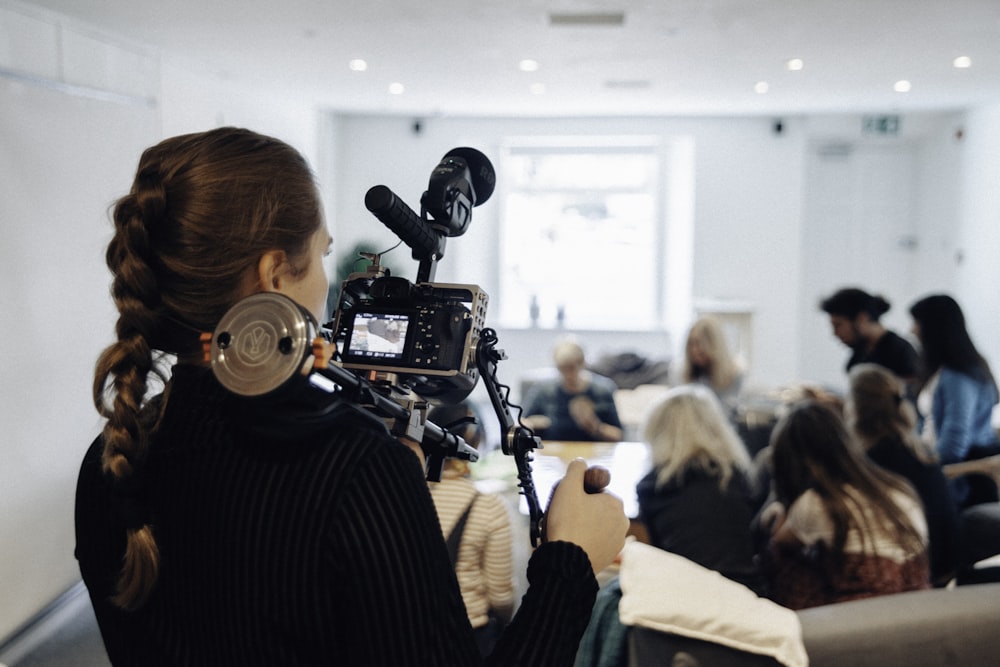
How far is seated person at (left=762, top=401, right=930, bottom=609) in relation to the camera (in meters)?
2.15

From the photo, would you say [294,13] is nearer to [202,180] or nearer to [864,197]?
[202,180]

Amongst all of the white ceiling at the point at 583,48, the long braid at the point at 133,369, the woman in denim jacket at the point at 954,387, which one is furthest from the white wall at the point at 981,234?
the long braid at the point at 133,369

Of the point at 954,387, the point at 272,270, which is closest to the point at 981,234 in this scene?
the point at 954,387

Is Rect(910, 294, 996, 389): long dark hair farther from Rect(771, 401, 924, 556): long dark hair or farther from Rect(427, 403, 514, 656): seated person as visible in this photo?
Rect(427, 403, 514, 656): seated person

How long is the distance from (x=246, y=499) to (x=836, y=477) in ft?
6.59

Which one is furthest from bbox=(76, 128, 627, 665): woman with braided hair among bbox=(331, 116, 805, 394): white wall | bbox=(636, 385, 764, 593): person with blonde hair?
bbox=(331, 116, 805, 394): white wall

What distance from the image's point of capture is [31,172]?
10.0 ft

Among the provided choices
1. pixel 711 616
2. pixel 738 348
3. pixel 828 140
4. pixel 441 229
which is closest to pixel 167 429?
pixel 441 229

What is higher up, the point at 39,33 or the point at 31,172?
the point at 39,33

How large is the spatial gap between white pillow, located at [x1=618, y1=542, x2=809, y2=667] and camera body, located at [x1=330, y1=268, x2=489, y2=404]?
37.1 inches

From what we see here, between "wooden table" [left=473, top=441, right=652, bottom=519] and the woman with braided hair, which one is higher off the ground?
the woman with braided hair

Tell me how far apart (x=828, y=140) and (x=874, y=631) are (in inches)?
256

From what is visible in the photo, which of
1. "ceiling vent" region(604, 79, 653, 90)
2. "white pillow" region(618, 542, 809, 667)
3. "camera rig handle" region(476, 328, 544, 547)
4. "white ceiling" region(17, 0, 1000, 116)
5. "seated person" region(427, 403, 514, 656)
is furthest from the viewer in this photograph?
"ceiling vent" region(604, 79, 653, 90)

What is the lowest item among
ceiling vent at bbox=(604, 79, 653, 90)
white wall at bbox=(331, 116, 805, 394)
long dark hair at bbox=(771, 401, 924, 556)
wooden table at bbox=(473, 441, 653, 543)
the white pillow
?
wooden table at bbox=(473, 441, 653, 543)
